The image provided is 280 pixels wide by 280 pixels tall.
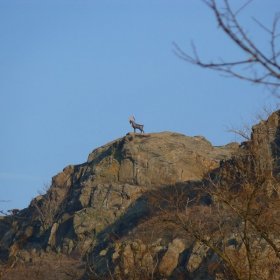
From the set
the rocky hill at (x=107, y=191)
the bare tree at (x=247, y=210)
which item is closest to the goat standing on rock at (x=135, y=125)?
the rocky hill at (x=107, y=191)

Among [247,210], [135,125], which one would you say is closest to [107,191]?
[135,125]

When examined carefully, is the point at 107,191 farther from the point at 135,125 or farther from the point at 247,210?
the point at 247,210

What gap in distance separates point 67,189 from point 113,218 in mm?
7452

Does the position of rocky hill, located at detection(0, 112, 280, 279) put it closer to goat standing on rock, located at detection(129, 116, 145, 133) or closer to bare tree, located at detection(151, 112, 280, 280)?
goat standing on rock, located at detection(129, 116, 145, 133)

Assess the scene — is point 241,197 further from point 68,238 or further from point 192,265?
point 68,238

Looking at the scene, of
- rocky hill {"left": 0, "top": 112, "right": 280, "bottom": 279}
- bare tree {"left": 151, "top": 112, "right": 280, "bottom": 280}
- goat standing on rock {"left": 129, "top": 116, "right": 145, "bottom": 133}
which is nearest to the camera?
bare tree {"left": 151, "top": 112, "right": 280, "bottom": 280}

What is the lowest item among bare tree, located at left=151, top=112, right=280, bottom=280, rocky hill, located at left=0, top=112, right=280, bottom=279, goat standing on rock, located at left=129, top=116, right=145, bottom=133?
bare tree, located at left=151, top=112, right=280, bottom=280

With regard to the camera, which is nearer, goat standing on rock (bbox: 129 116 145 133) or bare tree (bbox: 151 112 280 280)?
bare tree (bbox: 151 112 280 280)

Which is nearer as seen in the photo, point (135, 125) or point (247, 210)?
point (247, 210)

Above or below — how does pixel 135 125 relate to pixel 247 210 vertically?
above

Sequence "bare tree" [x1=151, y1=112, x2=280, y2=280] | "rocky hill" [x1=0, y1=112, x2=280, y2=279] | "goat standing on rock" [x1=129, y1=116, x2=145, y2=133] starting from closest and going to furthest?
1. "bare tree" [x1=151, y1=112, x2=280, y2=280]
2. "rocky hill" [x1=0, y1=112, x2=280, y2=279]
3. "goat standing on rock" [x1=129, y1=116, x2=145, y2=133]

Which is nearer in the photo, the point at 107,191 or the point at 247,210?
the point at 247,210

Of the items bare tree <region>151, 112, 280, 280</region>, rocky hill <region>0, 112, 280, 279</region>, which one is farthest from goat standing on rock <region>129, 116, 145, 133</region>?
bare tree <region>151, 112, 280, 280</region>

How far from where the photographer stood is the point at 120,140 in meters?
41.4
